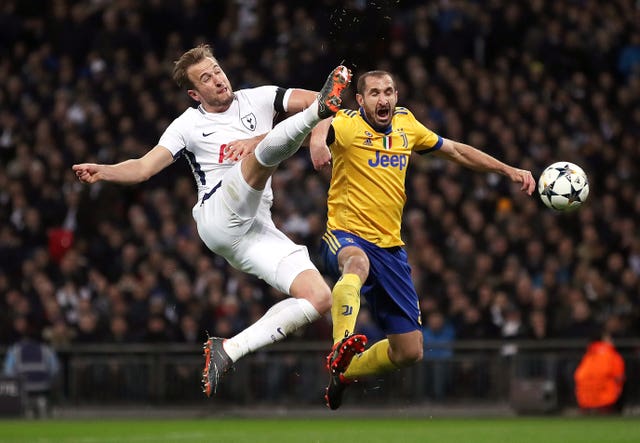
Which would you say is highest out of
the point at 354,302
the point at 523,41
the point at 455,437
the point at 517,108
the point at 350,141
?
the point at 523,41

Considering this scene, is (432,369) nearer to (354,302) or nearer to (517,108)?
(517,108)

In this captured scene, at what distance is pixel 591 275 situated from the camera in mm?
17359

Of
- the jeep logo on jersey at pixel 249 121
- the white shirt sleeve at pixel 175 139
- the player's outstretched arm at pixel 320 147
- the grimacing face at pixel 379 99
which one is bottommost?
the player's outstretched arm at pixel 320 147

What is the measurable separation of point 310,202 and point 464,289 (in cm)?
281

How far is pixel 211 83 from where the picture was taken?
9.95 m

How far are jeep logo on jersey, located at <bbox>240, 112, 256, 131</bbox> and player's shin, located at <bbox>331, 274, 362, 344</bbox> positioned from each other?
1.60 m

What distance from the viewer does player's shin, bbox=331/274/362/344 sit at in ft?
29.8

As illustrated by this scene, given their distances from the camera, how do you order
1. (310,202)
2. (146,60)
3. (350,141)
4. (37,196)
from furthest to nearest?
(146,60)
(37,196)
(310,202)
(350,141)

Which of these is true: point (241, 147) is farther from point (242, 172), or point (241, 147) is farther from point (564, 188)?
point (564, 188)

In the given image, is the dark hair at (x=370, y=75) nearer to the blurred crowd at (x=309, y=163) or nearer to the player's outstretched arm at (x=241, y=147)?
the player's outstretched arm at (x=241, y=147)

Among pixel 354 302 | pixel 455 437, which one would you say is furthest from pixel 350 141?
pixel 455 437

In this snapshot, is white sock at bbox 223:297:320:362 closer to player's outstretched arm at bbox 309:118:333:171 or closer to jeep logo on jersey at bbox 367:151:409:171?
player's outstretched arm at bbox 309:118:333:171

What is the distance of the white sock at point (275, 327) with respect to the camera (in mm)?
9312

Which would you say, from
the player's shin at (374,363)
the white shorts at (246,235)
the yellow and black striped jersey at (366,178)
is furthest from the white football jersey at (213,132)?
the player's shin at (374,363)
